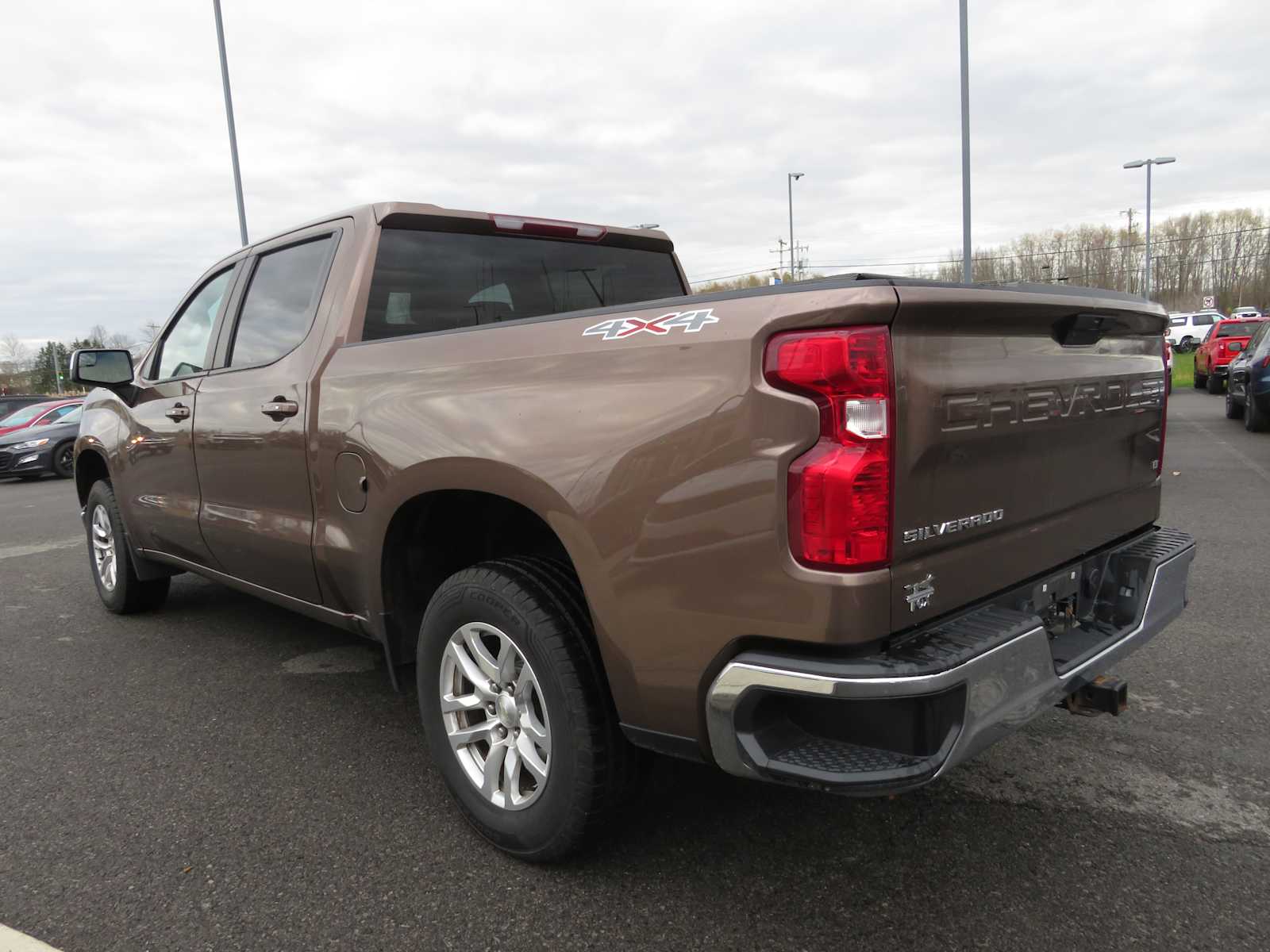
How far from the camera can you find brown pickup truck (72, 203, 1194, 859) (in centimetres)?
185

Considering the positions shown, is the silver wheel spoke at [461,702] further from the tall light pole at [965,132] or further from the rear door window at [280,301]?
the tall light pole at [965,132]

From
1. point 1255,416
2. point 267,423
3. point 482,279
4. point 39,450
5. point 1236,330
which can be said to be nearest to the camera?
point 267,423

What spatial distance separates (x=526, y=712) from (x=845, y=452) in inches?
47.0

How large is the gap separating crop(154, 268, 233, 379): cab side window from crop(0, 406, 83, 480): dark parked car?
12977 millimetres

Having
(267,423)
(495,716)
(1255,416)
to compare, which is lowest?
(1255,416)

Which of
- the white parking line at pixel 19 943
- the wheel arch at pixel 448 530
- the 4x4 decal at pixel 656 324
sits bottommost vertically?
the white parking line at pixel 19 943

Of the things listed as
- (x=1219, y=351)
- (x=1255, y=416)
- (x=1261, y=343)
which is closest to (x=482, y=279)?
(x=1255, y=416)

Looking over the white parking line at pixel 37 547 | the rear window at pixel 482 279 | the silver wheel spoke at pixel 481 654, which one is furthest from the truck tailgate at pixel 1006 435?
the white parking line at pixel 37 547

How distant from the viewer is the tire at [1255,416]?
11.9m

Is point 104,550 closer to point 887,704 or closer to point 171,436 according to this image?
point 171,436

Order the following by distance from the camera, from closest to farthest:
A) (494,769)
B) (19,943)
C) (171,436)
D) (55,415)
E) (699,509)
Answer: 1. (699,509)
2. (19,943)
3. (494,769)
4. (171,436)
5. (55,415)

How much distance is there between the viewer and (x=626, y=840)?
103 inches

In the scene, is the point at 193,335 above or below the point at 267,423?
above

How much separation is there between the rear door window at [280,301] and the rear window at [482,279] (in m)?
0.29
